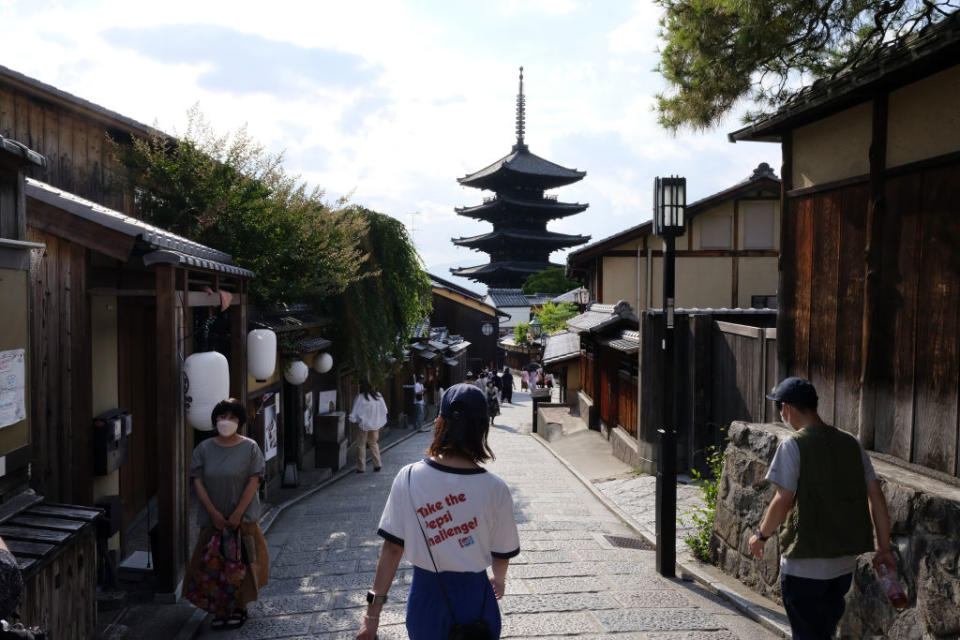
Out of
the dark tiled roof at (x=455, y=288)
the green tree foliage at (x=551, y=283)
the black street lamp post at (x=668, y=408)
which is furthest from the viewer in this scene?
the green tree foliage at (x=551, y=283)

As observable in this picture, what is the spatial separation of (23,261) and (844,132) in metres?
6.32

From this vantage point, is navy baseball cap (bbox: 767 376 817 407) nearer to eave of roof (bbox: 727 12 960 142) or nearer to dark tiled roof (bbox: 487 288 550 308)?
eave of roof (bbox: 727 12 960 142)

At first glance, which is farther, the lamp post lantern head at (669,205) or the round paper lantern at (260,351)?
the round paper lantern at (260,351)

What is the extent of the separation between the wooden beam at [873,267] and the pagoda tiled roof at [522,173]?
4637cm

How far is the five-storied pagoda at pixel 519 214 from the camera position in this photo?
5272 centimetres

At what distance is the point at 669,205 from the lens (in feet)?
23.1

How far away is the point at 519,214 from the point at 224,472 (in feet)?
164

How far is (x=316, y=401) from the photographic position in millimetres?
14227

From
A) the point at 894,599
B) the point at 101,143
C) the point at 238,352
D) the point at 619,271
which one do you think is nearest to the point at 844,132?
the point at 894,599

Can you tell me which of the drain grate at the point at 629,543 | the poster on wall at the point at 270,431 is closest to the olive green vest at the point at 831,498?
the drain grate at the point at 629,543

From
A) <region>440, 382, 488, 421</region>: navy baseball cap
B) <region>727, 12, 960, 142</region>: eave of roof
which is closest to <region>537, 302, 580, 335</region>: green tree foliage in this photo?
<region>727, 12, 960, 142</region>: eave of roof

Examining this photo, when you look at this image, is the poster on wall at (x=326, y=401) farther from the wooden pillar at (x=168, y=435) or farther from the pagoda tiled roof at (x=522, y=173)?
the pagoda tiled roof at (x=522, y=173)

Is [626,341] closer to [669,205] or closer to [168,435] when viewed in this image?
[669,205]

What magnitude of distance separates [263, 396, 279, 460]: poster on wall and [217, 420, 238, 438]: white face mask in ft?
18.3
